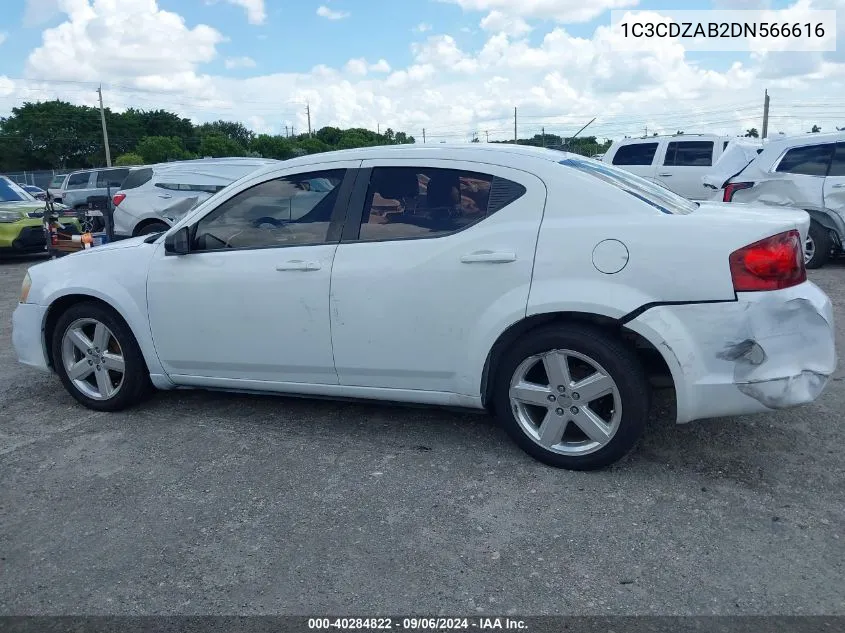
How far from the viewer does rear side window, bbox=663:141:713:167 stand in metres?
14.5

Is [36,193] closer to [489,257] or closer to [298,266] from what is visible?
[298,266]

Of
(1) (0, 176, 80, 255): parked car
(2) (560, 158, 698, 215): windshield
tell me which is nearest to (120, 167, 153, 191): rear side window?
(1) (0, 176, 80, 255): parked car

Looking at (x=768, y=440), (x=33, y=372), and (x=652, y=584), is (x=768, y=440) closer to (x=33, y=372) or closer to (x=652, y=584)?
(x=652, y=584)

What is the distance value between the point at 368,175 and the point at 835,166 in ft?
25.6

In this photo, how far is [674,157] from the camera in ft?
48.1

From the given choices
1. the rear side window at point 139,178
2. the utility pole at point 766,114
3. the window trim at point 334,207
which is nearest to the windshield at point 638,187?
the window trim at point 334,207

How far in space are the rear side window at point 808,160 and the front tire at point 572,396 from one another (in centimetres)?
749

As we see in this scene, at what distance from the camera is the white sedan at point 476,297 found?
3426mm

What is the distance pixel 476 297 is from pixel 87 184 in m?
23.1

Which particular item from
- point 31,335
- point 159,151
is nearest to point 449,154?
point 31,335

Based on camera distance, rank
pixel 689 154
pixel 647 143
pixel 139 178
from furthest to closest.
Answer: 1. pixel 647 143
2. pixel 689 154
3. pixel 139 178

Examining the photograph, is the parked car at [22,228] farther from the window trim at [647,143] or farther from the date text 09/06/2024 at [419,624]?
the date text 09/06/2024 at [419,624]

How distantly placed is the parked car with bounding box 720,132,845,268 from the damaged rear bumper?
6928 millimetres

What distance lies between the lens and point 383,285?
3.93 meters
